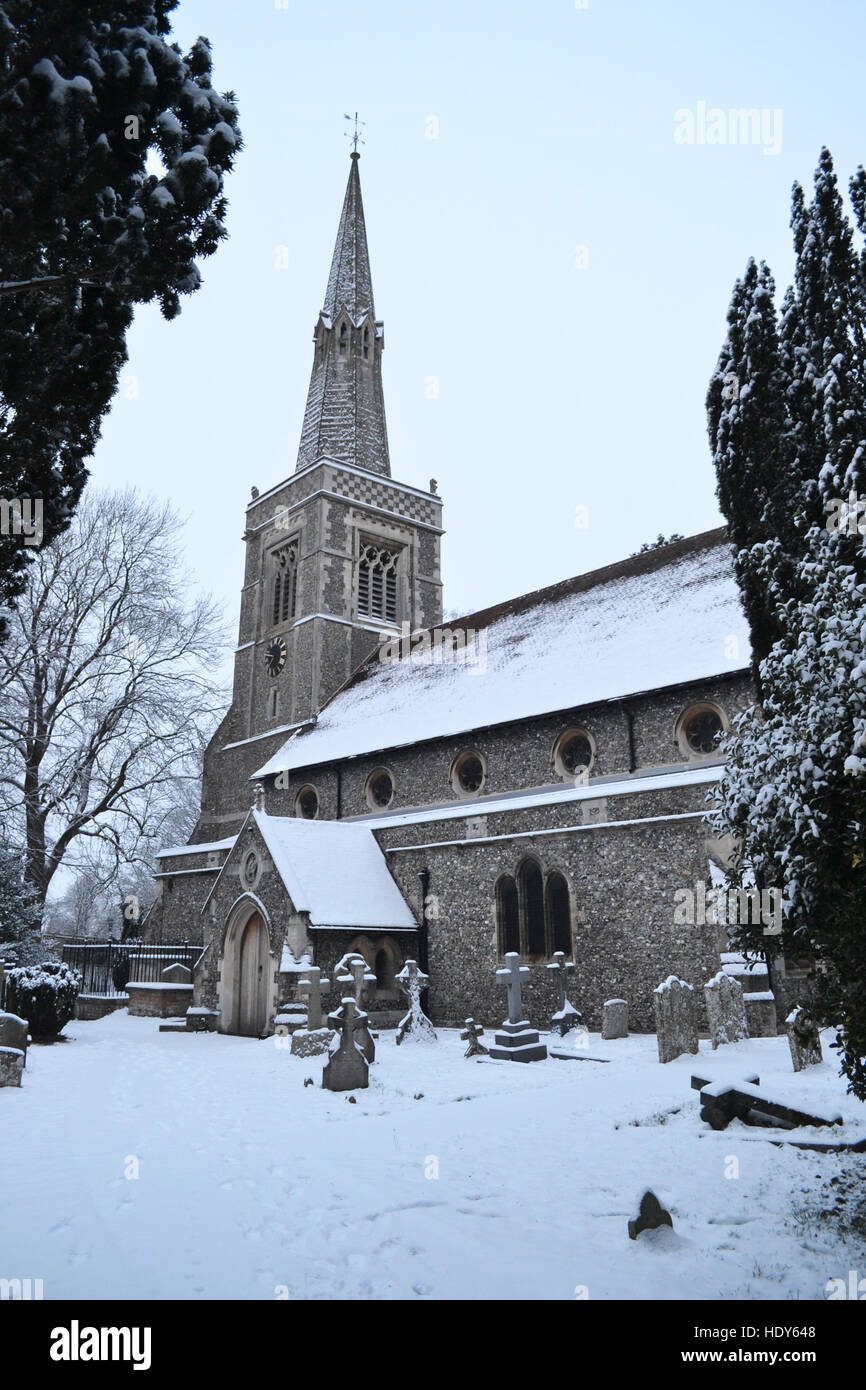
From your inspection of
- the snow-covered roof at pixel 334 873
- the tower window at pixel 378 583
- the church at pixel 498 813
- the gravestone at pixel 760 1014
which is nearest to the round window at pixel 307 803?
the church at pixel 498 813

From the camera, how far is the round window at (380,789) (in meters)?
21.8

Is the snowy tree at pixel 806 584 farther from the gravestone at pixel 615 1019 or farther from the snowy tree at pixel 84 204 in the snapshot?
the gravestone at pixel 615 1019

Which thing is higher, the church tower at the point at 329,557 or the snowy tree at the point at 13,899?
the church tower at the point at 329,557

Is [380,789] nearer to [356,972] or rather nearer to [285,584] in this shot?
[356,972]

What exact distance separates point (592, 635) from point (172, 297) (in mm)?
15268

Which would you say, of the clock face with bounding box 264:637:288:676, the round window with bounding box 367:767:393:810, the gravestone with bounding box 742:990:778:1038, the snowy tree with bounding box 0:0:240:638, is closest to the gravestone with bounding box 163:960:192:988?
the round window with bounding box 367:767:393:810

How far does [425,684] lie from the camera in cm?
2383

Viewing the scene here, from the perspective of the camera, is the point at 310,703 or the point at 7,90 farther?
the point at 310,703

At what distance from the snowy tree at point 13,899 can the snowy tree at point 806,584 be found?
17.7 metres

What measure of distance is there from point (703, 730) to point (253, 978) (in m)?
9.70
